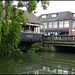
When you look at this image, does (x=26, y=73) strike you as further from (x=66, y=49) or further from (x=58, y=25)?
(x=58, y=25)

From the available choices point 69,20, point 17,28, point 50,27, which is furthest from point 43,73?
point 50,27

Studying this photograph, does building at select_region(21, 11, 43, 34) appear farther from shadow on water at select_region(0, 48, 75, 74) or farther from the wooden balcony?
shadow on water at select_region(0, 48, 75, 74)

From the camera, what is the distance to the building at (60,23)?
38.6 meters

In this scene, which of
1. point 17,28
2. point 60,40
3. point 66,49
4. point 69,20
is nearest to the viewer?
point 17,28

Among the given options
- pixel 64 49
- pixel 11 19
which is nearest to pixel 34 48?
pixel 64 49

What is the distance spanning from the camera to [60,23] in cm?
4066

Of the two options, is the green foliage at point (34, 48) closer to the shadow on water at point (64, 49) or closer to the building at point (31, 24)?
the building at point (31, 24)

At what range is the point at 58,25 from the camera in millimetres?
40969

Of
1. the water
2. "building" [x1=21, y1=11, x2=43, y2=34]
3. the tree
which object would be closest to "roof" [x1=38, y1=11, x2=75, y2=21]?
"building" [x1=21, y1=11, x2=43, y2=34]

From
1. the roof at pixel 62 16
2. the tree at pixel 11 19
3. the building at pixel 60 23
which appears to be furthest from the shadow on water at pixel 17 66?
the roof at pixel 62 16

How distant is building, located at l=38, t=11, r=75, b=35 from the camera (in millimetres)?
38625

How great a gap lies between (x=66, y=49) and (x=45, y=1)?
55.0ft

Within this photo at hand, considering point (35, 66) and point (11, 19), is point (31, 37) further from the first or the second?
point (11, 19)

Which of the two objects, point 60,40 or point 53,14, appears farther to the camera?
point 53,14
